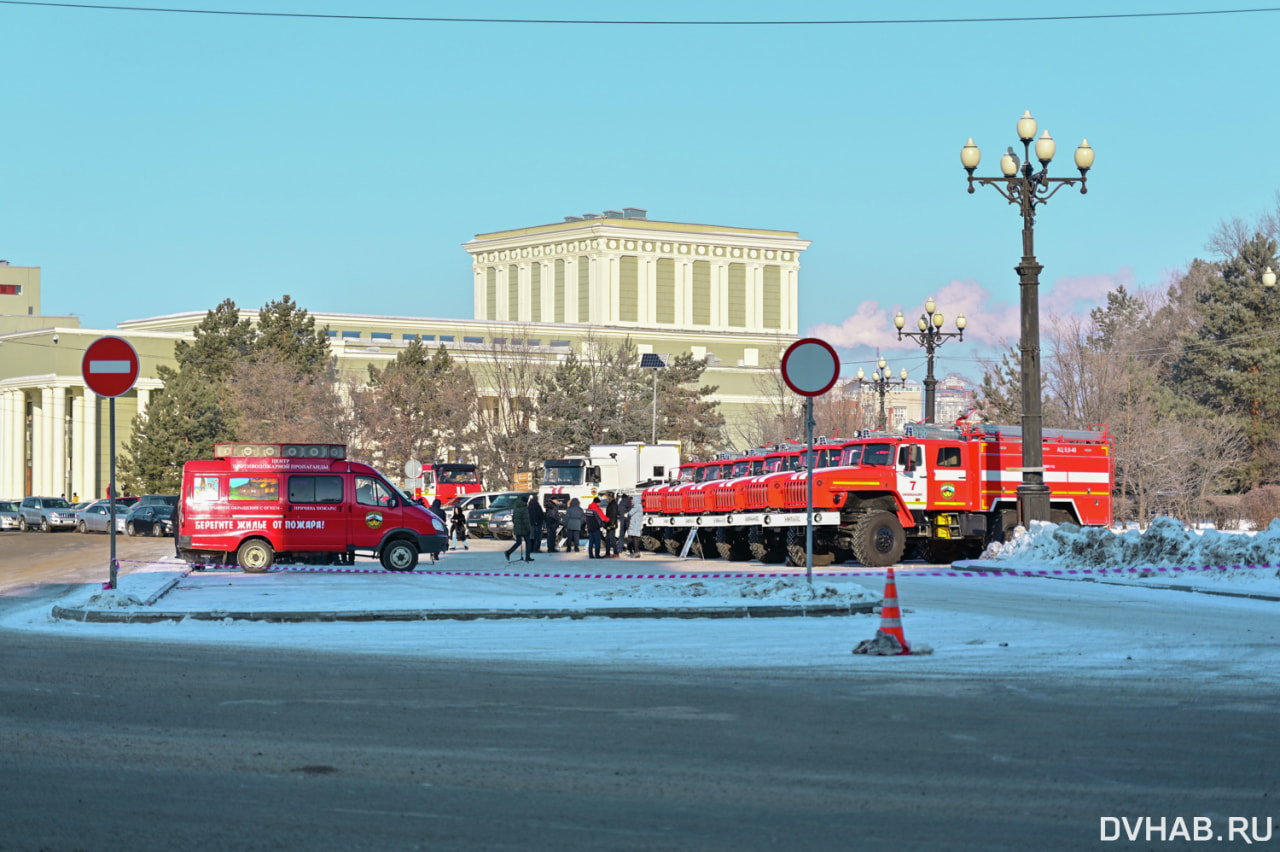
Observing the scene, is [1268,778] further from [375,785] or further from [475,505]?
[475,505]

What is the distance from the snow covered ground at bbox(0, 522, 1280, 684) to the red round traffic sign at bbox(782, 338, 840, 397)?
2473 millimetres

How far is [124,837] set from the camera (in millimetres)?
7223

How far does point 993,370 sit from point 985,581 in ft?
180

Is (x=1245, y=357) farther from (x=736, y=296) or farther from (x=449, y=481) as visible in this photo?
(x=736, y=296)

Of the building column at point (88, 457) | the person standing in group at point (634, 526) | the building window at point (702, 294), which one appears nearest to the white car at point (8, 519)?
the person standing in group at point (634, 526)

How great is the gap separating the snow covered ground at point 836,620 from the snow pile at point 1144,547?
0.03 meters

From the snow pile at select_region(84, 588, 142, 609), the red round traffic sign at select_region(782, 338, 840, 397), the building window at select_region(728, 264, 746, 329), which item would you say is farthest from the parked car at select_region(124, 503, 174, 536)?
the building window at select_region(728, 264, 746, 329)

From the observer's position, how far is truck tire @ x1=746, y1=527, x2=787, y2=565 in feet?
120

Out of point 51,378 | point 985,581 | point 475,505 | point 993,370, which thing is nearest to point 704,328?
point 51,378

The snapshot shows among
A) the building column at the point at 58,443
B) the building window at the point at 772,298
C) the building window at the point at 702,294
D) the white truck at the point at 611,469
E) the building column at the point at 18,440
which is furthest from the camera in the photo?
the building window at the point at 772,298

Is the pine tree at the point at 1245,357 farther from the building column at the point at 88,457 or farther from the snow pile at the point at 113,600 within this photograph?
the building column at the point at 88,457

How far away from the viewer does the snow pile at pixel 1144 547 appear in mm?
26188

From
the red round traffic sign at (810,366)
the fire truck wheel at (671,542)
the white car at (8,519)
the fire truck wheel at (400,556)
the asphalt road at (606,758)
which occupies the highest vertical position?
the red round traffic sign at (810,366)

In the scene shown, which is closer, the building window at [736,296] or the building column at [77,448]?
the building column at [77,448]
